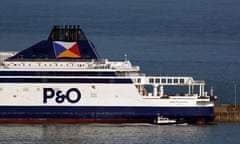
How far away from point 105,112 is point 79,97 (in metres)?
1.15

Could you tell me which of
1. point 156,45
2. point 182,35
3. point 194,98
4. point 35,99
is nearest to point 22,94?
point 35,99

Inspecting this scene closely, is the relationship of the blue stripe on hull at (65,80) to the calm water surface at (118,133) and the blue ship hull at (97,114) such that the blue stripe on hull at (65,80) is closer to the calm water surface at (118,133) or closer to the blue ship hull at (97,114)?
the blue ship hull at (97,114)

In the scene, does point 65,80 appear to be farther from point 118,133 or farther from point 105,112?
point 118,133

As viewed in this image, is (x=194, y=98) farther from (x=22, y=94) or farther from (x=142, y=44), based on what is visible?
(x=142, y=44)

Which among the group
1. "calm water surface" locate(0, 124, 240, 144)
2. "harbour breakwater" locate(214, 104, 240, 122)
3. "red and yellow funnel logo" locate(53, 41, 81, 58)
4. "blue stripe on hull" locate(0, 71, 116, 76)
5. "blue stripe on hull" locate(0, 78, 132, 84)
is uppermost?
"red and yellow funnel logo" locate(53, 41, 81, 58)

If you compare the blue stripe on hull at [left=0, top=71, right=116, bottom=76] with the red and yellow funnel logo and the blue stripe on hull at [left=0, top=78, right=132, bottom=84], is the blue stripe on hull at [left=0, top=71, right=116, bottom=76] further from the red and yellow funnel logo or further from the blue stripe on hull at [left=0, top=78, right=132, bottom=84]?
the red and yellow funnel logo

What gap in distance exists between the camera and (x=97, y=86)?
51.6m

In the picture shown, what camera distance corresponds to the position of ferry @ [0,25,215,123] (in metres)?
51.5

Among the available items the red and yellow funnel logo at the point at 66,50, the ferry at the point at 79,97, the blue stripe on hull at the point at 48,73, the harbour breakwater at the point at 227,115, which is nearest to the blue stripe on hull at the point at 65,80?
the ferry at the point at 79,97

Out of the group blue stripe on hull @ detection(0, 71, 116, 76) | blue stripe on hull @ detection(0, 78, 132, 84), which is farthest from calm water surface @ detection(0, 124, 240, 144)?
blue stripe on hull @ detection(0, 71, 116, 76)

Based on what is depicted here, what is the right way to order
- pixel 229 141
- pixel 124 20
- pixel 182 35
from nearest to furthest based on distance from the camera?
pixel 229 141 → pixel 182 35 → pixel 124 20

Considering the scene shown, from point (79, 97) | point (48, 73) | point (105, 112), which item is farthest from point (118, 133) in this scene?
point (48, 73)

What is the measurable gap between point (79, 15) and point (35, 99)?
6212cm

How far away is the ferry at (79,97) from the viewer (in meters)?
51.5
